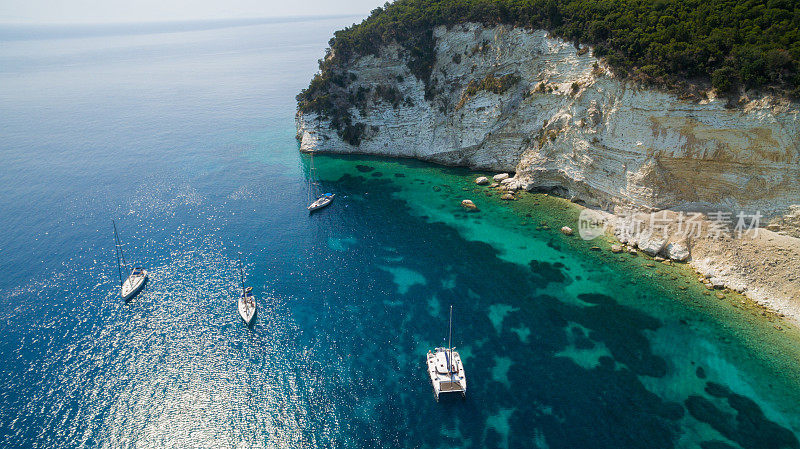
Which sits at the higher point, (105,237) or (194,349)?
(105,237)

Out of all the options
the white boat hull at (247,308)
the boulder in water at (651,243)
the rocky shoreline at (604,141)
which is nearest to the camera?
the white boat hull at (247,308)

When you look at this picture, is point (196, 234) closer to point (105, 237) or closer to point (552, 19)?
point (105, 237)

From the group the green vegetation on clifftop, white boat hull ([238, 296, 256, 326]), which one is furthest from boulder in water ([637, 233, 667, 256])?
white boat hull ([238, 296, 256, 326])

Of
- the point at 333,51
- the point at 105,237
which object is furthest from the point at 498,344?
the point at 333,51

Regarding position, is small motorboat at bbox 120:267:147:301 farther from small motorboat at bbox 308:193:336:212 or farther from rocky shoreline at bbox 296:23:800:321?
rocky shoreline at bbox 296:23:800:321

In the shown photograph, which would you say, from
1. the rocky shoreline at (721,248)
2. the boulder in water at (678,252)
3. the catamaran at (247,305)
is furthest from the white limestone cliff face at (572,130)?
the catamaran at (247,305)

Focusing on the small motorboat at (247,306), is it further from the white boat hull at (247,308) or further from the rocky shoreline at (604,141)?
the rocky shoreline at (604,141)

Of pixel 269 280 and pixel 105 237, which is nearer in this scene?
pixel 269 280
